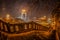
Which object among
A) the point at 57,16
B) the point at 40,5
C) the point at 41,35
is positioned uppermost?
the point at 40,5

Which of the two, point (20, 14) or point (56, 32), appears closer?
point (56, 32)

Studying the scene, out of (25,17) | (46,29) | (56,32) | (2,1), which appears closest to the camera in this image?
(56,32)

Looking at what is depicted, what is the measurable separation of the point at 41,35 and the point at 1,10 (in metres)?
5.02

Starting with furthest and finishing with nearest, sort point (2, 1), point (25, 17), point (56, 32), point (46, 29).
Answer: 1. point (2, 1)
2. point (25, 17)
3. point (46, 29)
4. point (56, 32)

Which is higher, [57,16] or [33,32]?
[57,16]

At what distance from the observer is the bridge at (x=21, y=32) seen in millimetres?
4395

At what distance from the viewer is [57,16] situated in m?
4.89

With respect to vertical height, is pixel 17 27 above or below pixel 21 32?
above

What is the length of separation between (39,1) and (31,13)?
0.94m

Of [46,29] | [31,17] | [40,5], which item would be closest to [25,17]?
[31,17]

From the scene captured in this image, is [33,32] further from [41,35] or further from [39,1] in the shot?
[39,1]

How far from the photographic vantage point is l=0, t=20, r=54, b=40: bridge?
14.4 ft

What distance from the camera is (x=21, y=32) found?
4.68 meters

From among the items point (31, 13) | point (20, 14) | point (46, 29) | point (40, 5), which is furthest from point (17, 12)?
point (46, 29)
